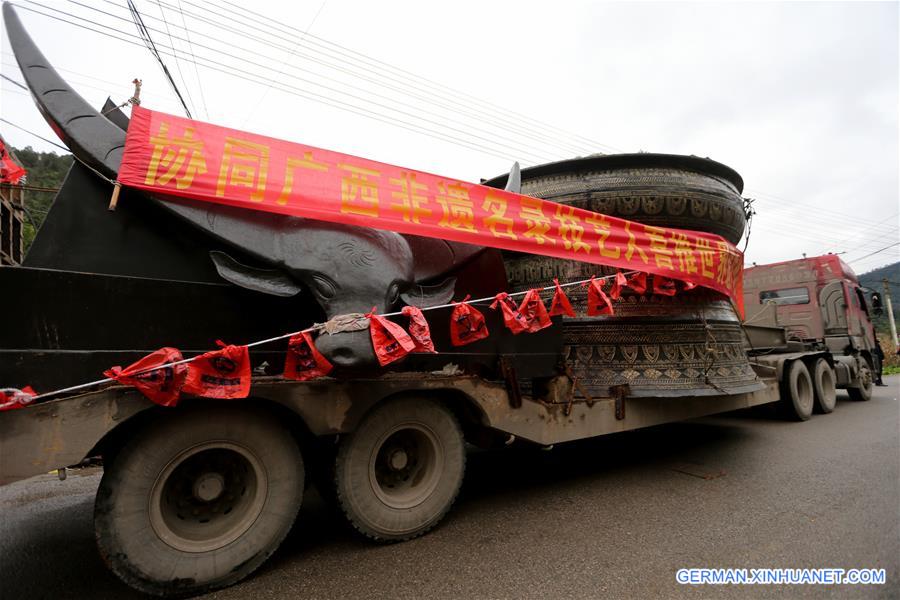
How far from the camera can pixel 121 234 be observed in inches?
93.7

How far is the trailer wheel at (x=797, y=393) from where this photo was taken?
7.24 meters

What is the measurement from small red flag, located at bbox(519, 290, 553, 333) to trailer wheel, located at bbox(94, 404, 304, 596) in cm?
179

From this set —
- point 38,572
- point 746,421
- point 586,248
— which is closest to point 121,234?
point 38,572

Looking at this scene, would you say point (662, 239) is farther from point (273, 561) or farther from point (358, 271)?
point (273, 561)

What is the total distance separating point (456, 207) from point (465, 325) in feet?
2.79

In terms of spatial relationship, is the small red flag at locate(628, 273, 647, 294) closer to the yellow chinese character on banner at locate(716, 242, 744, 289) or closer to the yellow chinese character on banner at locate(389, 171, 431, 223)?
the yellow chinese character on banner at locate(716, 242, 744, 289)

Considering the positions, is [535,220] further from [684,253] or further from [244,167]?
[244,167]

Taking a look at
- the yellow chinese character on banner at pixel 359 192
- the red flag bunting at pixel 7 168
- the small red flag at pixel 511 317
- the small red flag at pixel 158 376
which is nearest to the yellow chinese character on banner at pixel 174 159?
the yellow chinese character on banner at pixel 359 192

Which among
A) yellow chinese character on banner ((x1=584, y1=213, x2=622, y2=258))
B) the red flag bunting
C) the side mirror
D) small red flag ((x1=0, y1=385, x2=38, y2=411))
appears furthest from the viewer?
the side mirror

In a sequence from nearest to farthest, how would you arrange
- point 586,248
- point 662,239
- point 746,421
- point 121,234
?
point 121,234
point 586,248
point 662,239
point 746,421

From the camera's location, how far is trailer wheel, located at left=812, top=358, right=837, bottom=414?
26.2ft

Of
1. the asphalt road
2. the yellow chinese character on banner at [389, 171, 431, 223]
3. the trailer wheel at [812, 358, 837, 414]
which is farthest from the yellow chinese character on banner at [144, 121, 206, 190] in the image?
the trailer wheel at [812, 358, 837, 414]

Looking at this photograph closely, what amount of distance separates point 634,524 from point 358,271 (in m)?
2.60

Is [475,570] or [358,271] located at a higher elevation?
[358,271]
